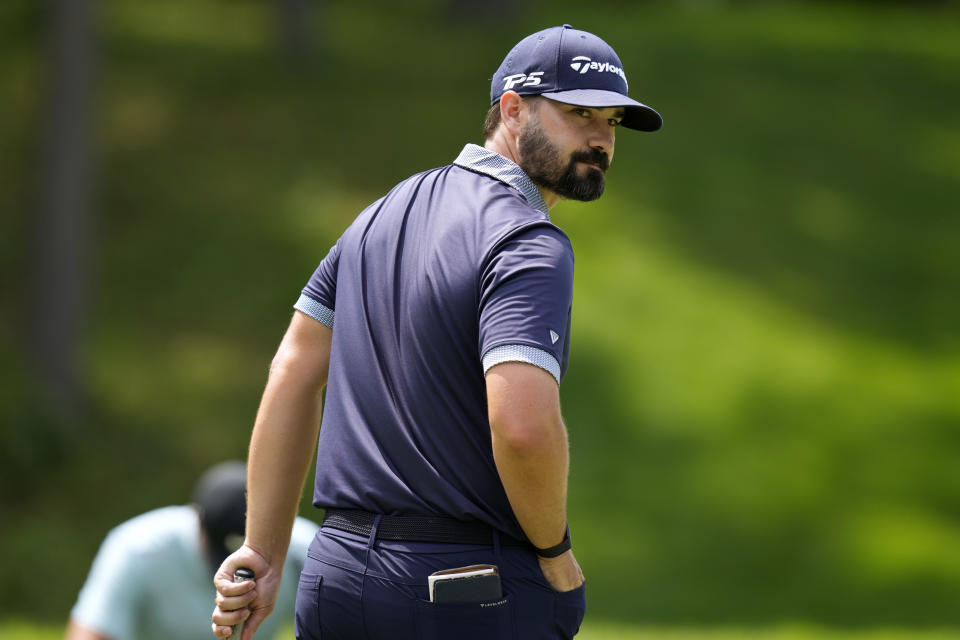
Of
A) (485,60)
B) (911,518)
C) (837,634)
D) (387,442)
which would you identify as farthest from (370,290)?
(485,60)

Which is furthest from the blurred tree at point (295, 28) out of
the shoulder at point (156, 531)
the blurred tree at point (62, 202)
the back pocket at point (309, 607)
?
the back pocket at point (309, 607)

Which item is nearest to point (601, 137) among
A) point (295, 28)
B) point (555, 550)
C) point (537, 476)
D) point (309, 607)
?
point (537, 476)

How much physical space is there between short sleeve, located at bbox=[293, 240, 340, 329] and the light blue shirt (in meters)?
1.26

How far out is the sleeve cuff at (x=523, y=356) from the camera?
2.37m

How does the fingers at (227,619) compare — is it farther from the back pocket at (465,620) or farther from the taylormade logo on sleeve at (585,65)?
the taylormade logo on sleeve at (585,65)

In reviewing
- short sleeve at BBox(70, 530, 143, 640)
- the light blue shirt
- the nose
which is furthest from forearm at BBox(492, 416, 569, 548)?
short sleeve at BBox(70, 530, 143, 640)

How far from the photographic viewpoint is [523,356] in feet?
7.77

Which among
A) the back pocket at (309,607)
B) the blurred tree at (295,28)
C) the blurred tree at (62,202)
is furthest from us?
the blurred tree at (295,28)

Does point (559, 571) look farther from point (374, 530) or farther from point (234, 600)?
point (234, 600)

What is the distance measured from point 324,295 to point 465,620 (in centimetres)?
88

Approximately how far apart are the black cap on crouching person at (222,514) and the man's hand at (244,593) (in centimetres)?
117

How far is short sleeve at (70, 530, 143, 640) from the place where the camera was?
3.93m

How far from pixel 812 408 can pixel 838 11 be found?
1249cm

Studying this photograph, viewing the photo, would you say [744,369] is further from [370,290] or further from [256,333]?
[370,290]
